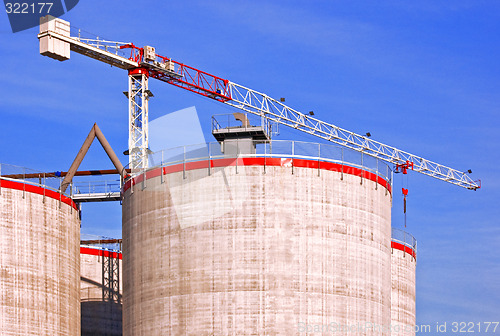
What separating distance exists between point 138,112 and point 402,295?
39.8 meters

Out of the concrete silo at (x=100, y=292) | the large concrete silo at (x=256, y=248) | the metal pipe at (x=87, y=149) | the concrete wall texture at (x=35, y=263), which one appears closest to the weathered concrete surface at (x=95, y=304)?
the concrete silo at (x=100, y=292)

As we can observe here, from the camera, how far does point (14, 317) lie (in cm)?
7269

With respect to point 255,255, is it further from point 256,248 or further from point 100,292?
point 100,292

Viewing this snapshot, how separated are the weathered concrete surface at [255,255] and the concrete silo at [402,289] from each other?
56.0 ft

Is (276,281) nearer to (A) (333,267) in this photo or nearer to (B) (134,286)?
(A) (333,267)

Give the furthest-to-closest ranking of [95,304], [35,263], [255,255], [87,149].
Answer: [95,304]
[87,149]
[35,263]
[255,255]

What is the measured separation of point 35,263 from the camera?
2953 inches

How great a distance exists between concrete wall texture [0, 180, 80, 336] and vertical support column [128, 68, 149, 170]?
33822 mm

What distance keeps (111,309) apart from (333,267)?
31.8 m

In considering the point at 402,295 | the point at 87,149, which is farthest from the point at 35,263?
the point at 402,295

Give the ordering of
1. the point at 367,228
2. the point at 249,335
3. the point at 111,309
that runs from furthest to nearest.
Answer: the point at 111,309, the point at 367,228, the point at 249,335

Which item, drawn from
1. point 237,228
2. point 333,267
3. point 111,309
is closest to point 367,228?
point 333,267

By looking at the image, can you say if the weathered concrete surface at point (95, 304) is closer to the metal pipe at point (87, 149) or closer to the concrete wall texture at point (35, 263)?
the metal pipe at point (87, 149)

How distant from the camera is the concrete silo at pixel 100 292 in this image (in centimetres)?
9312
